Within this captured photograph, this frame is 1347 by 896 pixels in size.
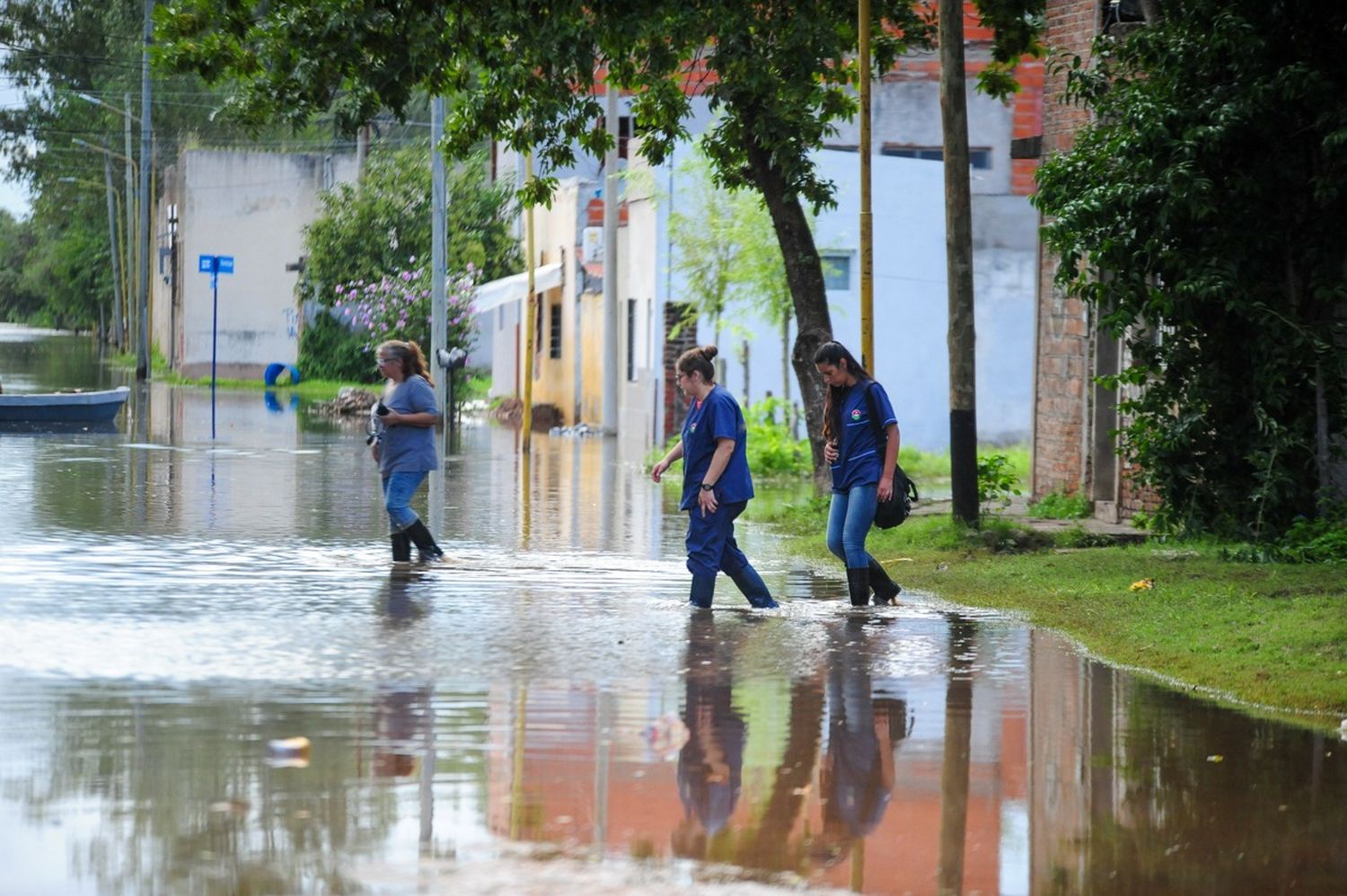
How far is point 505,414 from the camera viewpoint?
42.4 m

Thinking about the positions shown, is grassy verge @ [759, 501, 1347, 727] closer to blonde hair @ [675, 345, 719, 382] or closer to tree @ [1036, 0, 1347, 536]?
tree @ [1036, 0, 1347, 536]

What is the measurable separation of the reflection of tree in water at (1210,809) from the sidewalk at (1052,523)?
7633 mm

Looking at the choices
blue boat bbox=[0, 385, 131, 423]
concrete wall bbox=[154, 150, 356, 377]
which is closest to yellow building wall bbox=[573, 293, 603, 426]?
blue boat bbox=[0, 385, 131, 423]

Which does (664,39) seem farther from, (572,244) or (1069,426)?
(572,244)

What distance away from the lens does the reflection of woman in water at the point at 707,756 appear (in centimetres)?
664

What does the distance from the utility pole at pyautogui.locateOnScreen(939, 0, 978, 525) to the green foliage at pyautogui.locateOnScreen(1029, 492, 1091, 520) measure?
2136 mm

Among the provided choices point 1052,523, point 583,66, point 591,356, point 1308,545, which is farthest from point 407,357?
point 591,356

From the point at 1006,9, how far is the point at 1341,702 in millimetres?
12507

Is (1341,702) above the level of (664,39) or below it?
below

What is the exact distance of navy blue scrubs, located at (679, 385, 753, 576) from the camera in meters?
11.9

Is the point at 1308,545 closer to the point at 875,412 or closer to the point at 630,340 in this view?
the point at 875,412

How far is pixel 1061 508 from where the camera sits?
60.6 feet

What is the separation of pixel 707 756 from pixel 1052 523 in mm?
10232

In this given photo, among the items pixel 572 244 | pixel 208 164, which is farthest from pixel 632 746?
pixel 208 164
